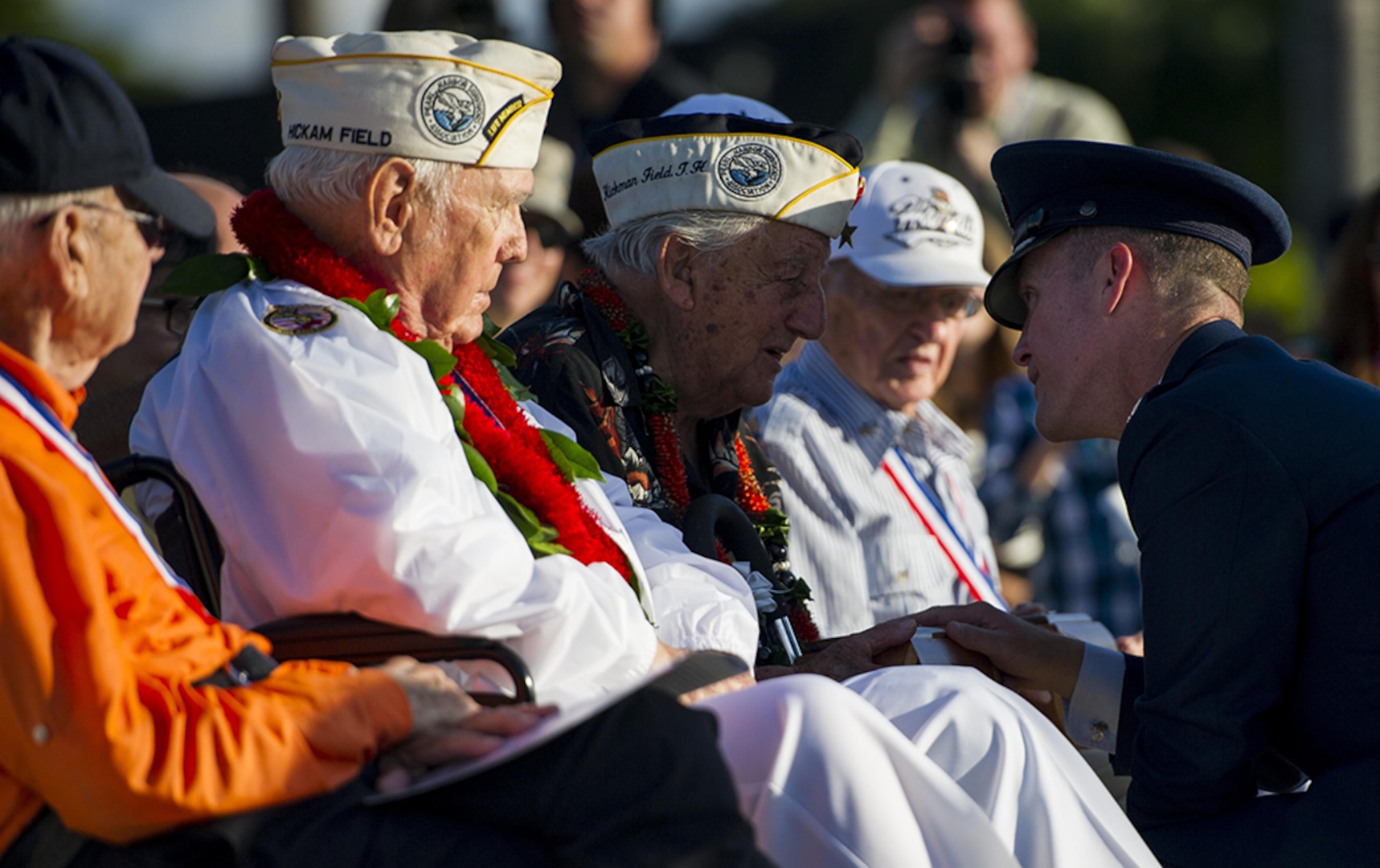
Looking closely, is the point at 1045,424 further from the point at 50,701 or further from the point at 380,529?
the point at 50,701

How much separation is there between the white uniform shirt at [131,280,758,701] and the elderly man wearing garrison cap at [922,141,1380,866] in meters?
0.97

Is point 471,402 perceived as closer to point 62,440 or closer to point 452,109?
point 452,109

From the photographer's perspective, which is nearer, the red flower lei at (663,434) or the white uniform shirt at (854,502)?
the red flower lei at (663,434)

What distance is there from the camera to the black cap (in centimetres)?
228

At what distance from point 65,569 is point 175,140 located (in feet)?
23.2

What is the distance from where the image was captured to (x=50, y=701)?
2043mm

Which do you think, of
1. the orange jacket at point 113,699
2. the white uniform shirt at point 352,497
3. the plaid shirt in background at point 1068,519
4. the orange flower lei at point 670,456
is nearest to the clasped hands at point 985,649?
the orange flower lei at point 670,456

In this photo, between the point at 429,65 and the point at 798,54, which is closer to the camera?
the point at 429,65

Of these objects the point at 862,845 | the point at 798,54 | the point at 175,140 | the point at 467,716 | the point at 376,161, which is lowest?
the point at 798,54

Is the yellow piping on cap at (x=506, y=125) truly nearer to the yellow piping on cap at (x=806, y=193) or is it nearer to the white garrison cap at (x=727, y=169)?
the white garrison cap at (x=727, y=169)

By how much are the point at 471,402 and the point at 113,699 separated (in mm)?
1222

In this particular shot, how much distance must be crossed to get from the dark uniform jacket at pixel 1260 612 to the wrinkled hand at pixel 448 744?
124cm

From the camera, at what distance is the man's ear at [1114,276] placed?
328 cm

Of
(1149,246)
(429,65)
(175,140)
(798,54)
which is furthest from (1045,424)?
(798,54)
